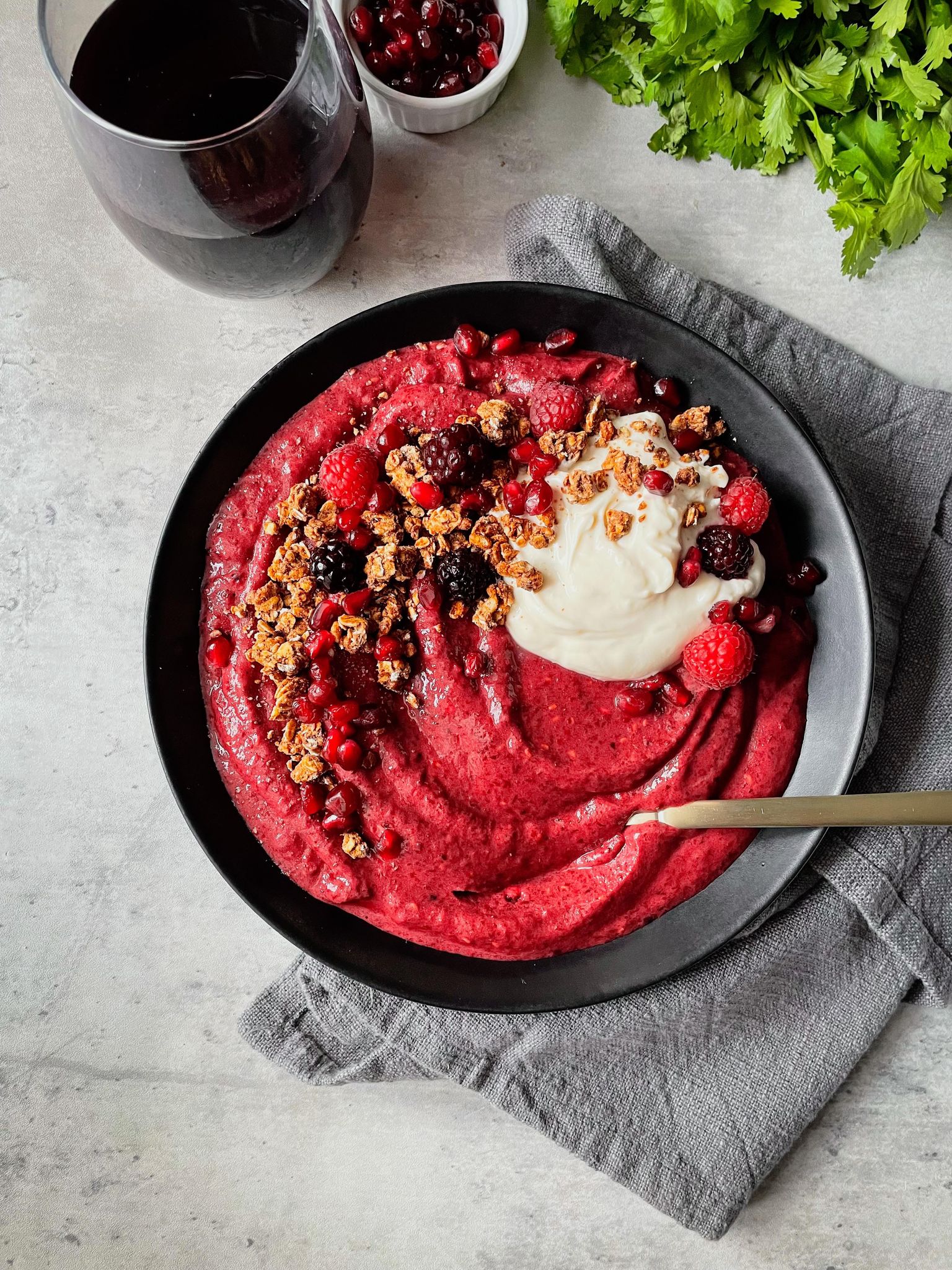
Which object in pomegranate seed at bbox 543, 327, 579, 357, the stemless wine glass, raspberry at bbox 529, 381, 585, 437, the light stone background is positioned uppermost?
the stemless wine glass

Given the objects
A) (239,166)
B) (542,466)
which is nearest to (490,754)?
(542,466)

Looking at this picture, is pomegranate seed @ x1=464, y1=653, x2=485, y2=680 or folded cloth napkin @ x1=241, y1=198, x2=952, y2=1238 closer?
pomegranate seed @ x1=464, y1=653, x2=485, y2=680

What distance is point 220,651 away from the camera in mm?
2881

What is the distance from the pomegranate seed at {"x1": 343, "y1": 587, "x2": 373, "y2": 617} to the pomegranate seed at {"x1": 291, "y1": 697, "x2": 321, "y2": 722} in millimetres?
262

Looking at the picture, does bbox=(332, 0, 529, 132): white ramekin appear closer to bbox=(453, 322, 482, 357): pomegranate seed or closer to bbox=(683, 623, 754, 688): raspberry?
bbox=(453, 322, 482, 357): pomegranate seed

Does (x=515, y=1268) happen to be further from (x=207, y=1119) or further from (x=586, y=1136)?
(x=207, y=1119)

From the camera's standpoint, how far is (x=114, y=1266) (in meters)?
3.31

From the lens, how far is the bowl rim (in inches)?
124

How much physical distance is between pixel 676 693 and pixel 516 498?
707mm

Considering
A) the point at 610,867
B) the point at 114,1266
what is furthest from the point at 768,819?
the point at 114,1266

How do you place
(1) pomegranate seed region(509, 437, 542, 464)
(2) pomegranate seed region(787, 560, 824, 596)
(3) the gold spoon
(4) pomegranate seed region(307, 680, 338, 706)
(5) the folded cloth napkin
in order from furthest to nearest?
(5) the folded cloth napkin < (2) pomegranate seed region(787, 560, 824, 596) < (1) pomegranate seed region(509, 437, 542, 464) < (4) pomegranate seed region(307, 680, 338, 706) < (3) the gold spoon

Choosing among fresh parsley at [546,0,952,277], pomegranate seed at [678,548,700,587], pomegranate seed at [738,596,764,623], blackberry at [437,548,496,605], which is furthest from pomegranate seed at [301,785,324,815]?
fresh parsley at [546,0,952,277]

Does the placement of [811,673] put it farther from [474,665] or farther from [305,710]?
[305,710]

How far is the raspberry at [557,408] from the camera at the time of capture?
2754 mm
